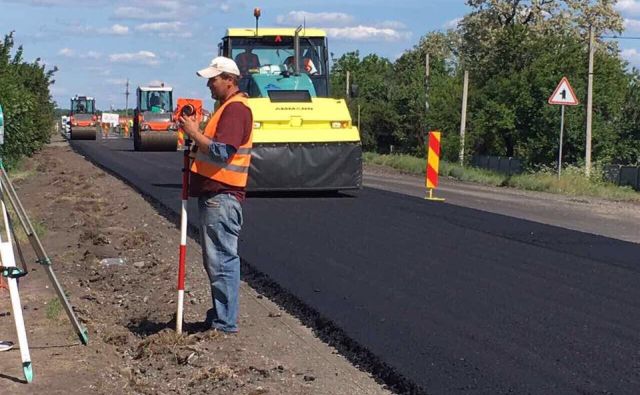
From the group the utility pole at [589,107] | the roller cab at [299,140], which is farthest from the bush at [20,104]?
the utility pole at [589,107]

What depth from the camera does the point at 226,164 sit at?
7.40 m

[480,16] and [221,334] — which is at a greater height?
[480,16]

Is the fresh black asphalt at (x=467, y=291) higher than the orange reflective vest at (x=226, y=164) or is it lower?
lower

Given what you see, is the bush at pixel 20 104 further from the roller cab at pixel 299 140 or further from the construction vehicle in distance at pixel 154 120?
the roller cab at pixel 299 140

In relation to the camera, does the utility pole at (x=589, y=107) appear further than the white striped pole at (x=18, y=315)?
Yes

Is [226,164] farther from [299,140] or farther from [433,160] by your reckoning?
[433,160]

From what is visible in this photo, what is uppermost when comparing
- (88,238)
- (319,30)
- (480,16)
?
(480,16)

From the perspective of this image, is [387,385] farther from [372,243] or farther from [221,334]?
[372,243]

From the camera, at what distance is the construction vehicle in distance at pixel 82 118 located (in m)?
70.2

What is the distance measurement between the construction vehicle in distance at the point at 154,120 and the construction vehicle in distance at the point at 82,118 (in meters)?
23.9

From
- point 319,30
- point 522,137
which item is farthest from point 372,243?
point 522,137

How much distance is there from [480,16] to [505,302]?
182 feet

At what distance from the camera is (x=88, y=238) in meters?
14.4

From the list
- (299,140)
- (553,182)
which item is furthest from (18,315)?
(553,182)
